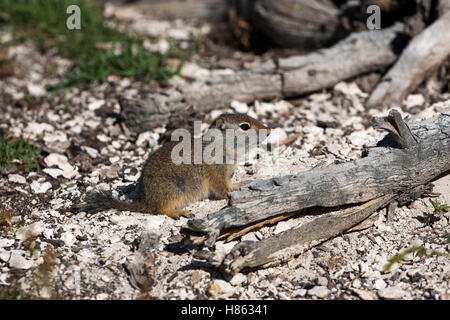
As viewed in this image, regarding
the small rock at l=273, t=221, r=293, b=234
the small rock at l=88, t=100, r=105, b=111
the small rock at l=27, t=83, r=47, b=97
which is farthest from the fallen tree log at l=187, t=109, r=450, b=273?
the small rock at l=27, t=83, r=47, b=97

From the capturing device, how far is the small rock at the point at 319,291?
3689mm

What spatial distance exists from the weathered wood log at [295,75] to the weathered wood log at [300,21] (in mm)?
643

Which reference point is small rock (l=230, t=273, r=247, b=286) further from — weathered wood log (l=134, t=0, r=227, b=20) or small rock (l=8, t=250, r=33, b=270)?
weathered wood log (l=134, t=0, r=227, b=20)

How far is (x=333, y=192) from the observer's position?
3951 millimetres

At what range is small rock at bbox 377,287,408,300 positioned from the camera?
3.62m

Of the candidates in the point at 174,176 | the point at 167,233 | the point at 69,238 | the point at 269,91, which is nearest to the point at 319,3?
the point at 269,91

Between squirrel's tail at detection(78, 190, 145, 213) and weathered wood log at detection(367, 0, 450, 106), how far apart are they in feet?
10.6

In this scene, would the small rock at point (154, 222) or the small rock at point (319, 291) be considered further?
the small rock at point (154, 222)

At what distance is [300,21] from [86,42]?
10.6 feet

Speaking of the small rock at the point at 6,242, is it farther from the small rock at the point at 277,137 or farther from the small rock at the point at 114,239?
the small rock at the point at 277,137

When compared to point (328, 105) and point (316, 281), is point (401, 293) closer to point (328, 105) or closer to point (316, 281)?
point (316, 281)

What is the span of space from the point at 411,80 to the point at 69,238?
430 centimetres

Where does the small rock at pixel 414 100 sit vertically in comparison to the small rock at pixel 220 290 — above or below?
above

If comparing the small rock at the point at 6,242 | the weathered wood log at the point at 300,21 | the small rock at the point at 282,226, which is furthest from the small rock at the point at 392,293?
the weathered wood log at the point at 300,21
